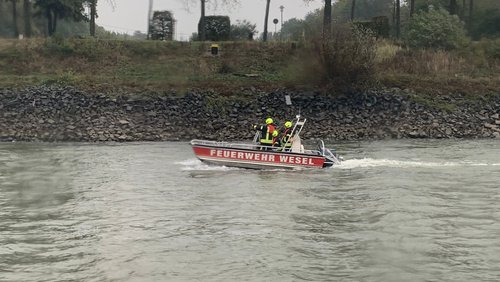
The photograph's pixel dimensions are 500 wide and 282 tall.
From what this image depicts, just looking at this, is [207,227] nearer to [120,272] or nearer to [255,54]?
[120,272]

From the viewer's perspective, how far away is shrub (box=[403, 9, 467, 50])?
177 ft

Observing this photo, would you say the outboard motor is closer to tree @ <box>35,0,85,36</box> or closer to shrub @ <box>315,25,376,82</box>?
shrub @ <box>315,25,376,82</box>

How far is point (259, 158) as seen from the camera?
27.0m

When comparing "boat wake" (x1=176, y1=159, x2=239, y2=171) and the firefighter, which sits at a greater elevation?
the firefighter

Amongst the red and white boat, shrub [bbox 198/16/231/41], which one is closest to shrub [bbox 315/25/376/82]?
shrub [bbox 198/16/231/41]

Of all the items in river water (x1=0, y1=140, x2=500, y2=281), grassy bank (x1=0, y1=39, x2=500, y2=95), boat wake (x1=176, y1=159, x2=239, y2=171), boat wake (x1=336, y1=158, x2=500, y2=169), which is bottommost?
river water (x1=0, y1=140, x2=500, y2=281)

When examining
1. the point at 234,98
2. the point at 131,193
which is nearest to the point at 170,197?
the point at 131,193

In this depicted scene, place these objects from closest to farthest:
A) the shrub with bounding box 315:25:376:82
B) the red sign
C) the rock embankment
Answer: the red sign < the rock embankment < the shrub with bounding box 315:25:376:82

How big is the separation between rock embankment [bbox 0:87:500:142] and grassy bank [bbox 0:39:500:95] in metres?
1.77

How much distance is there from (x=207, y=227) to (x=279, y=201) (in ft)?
13.7

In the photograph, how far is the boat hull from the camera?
2698cm

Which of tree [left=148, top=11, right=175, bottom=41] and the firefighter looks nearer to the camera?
the firefighter

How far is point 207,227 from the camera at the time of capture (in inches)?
656

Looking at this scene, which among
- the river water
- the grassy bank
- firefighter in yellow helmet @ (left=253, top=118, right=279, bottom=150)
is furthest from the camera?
the grassy bank
